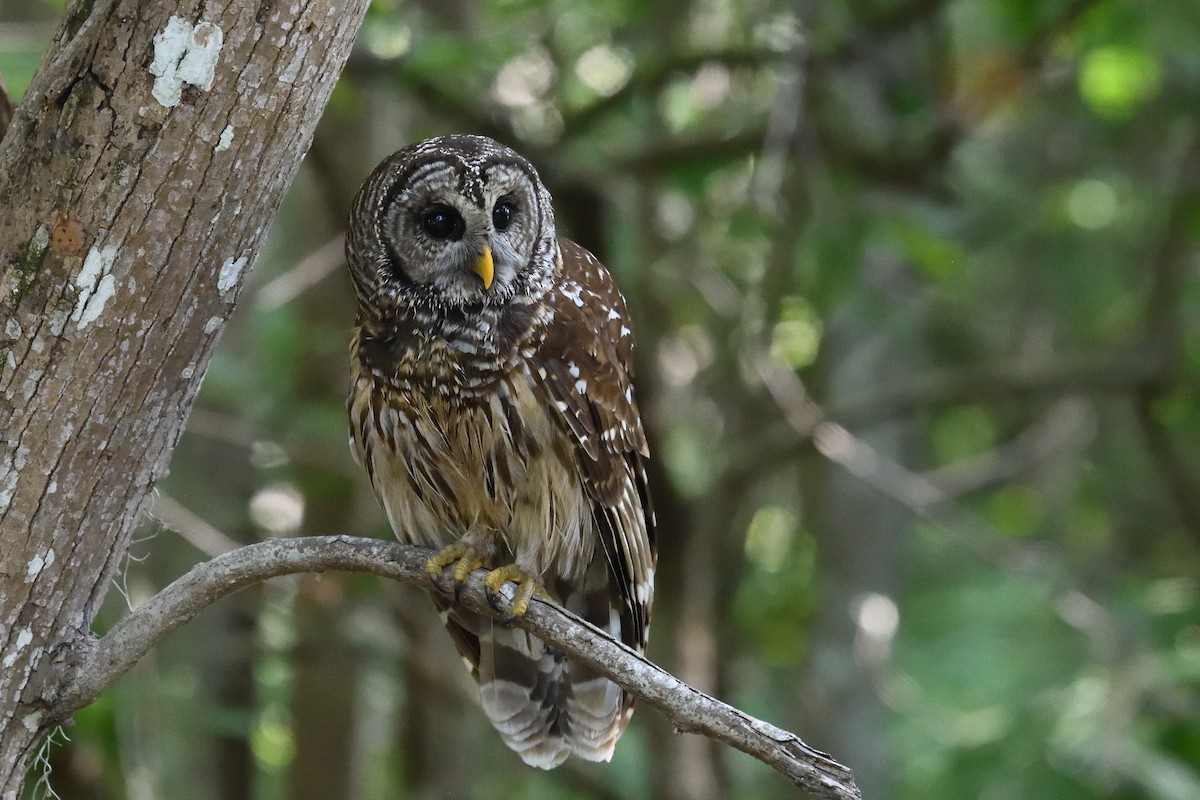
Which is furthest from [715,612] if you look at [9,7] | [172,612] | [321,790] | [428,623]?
[9,7]

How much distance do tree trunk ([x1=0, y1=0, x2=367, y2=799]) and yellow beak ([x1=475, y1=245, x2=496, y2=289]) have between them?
75cm

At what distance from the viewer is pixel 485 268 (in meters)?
2.96

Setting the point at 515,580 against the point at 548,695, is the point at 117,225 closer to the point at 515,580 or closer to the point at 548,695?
the point at 515,580

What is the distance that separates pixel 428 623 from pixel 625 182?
2.09 metres

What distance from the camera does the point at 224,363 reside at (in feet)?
15.1

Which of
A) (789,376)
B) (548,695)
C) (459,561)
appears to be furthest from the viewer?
(789,376)

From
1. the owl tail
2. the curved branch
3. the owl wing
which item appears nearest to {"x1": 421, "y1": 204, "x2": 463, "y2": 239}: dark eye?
the owl wing

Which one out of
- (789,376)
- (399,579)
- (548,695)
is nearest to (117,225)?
(399,579)

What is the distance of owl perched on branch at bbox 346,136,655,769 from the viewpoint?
3.03 metres

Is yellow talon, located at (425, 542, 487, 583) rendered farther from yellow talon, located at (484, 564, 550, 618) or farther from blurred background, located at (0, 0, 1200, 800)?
blurred background, located at (0, 0, 1200, 800)

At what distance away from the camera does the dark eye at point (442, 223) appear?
9.96 ft

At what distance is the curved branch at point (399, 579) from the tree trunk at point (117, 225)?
0.40 feet

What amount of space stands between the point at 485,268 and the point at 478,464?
471mm

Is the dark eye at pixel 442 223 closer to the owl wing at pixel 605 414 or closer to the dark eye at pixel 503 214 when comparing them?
the dark eye at pixel 503 214
